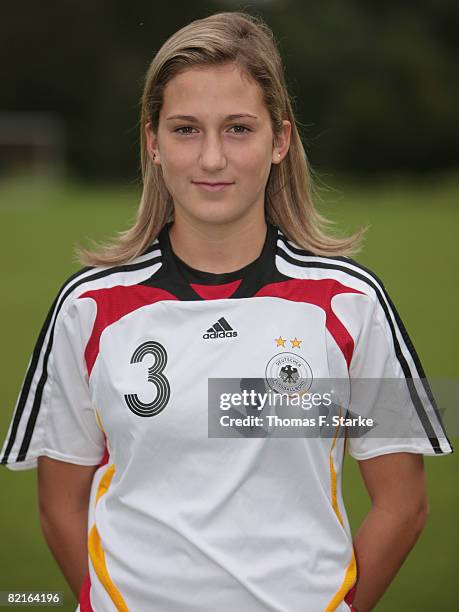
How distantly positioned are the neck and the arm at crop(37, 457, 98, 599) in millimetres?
451

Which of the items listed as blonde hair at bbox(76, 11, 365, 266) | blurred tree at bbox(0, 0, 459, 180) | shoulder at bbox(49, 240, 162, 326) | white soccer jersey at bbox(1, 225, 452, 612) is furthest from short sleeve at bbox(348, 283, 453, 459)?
blurred tree at bbox(0, 0, 459, 180)

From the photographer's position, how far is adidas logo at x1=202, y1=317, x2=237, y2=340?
5.33 ft

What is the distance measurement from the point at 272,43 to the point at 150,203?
39 centimetres

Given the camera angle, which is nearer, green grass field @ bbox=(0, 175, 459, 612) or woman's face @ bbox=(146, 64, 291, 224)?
woman's face @ bbox=(146, 64, 291, 224)

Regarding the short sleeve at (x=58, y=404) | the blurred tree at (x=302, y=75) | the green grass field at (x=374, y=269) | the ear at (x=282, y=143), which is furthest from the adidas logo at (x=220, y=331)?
the blurred tree at (x=302, y=75)

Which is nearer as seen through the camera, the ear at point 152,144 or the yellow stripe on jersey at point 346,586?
the yellow stripe on jersey at point 346,586

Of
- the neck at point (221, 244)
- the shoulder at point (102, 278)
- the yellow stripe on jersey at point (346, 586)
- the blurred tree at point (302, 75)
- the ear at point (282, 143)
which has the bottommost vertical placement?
the yellow stripe on jersey at point (346, 586)

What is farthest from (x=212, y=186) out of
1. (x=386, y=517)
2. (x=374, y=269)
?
(x=374, y=269)

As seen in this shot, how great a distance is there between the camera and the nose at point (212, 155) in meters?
1.60

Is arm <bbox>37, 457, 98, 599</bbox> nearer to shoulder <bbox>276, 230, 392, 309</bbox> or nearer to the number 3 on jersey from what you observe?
the number 3 on jersey

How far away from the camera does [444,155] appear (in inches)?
1133

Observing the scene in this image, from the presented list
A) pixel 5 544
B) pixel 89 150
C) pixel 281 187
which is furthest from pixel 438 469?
pixel 89 150

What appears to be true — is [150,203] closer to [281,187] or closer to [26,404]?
[281,187]

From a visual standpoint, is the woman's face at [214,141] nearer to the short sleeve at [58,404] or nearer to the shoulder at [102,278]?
the shoulder at [102,278]
